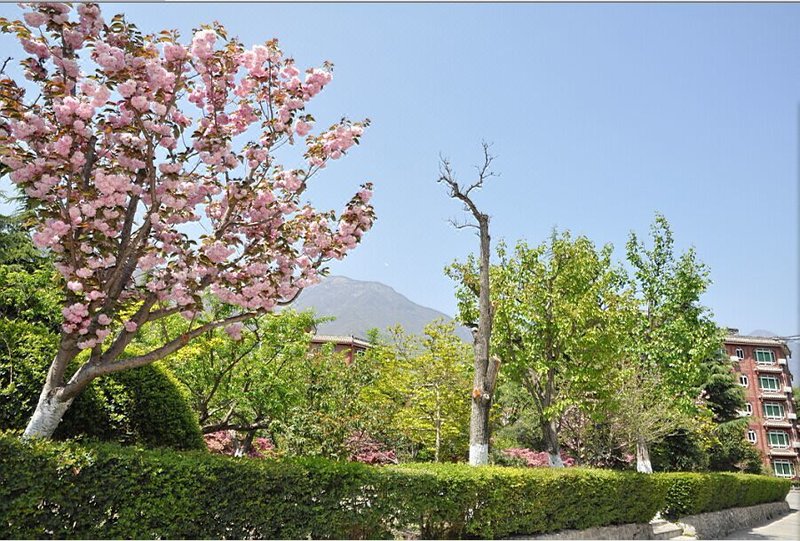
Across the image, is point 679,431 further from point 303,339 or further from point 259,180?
point 259,180

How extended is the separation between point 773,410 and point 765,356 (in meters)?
4.71

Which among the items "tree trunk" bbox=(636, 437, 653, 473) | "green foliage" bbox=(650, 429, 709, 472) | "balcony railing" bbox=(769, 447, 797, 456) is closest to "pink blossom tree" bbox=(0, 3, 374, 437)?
"tree trunk" bbox=(636, 437, 653, 473)

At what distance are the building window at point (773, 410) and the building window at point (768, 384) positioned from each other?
50.5 inches

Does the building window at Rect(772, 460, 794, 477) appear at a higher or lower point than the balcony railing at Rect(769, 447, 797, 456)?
lower

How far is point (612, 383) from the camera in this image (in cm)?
1450

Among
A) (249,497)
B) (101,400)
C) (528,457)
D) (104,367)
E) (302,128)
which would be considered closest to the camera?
(104,367)

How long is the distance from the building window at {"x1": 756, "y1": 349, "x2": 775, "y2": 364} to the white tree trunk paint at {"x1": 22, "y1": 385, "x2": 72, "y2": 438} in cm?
5575

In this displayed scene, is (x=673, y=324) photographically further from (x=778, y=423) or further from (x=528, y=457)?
(x=778, y=423)

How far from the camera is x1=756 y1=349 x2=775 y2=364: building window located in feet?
158

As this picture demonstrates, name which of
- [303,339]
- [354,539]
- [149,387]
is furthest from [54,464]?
[303,339]


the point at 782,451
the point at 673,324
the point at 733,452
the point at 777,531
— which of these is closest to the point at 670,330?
the point at 673,324

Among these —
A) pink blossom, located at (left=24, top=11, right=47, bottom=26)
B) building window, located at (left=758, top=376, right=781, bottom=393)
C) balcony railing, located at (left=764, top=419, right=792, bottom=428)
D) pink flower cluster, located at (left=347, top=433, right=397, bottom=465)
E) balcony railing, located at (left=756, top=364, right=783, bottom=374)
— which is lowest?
pink flower cluster, located at (left=347, top=433, right=397, bottom=465)

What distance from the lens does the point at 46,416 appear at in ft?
17.9

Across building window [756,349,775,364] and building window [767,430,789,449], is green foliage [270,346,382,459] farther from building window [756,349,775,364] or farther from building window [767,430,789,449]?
building window [756,349,775,364]
